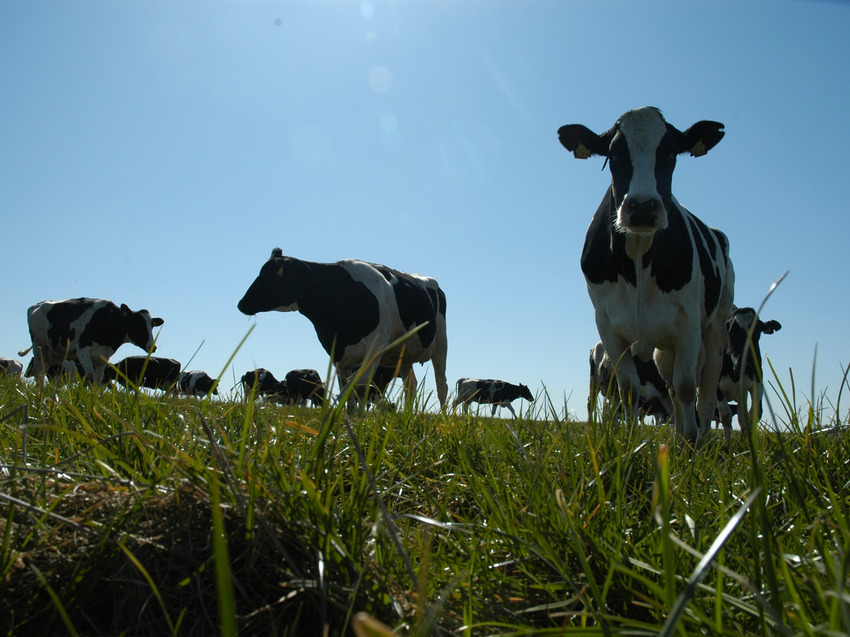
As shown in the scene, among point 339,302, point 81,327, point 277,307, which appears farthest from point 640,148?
point 81,327

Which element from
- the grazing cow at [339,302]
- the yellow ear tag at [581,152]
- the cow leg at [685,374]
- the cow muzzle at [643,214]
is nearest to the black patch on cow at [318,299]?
the grazing cow at [339,302]

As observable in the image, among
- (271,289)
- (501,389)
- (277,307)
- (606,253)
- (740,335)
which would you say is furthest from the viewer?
(501,389)

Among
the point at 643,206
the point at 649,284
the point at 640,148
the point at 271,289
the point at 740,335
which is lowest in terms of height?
the point at 649,284

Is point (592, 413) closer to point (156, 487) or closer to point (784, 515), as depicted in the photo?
point (784, 515)

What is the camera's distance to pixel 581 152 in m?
6.36

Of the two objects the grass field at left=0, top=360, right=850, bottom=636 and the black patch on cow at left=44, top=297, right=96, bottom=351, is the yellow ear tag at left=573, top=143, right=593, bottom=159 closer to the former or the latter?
the grass field at left=0, top=360, right=850, bottom=636

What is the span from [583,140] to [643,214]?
166 cm

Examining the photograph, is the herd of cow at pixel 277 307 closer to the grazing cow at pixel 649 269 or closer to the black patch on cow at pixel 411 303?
the black patch on cow at pixel 411 303

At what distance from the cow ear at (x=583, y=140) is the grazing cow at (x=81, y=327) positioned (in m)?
13.7

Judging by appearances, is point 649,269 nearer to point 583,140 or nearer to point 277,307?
point 583,140

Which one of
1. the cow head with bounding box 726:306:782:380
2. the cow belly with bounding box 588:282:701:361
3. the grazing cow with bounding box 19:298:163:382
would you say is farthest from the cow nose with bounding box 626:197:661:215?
the grazing cow with bounding box 19:298:163:382

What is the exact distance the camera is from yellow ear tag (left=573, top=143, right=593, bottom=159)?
630cm

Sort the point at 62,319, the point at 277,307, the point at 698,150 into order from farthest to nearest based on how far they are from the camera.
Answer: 1. the point at 62,319
2. the point at 277,307
3. the point at 698,150

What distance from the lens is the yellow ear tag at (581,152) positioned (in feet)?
20.7
